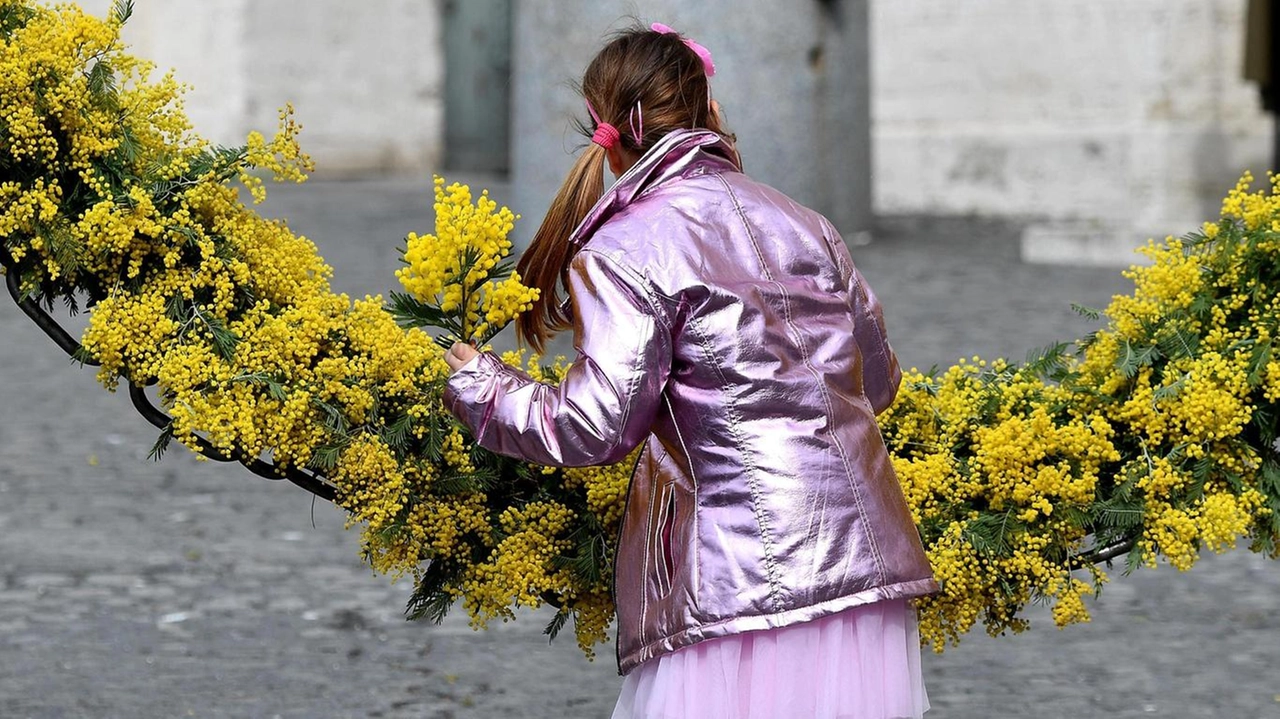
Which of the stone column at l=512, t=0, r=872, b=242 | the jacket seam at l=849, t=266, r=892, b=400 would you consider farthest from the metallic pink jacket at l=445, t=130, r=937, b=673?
the stone column at l=512, t=0, r=872, b=242

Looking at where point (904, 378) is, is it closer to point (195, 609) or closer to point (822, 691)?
point (822, 691)

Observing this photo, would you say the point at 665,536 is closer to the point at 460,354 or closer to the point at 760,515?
the point at 760,515

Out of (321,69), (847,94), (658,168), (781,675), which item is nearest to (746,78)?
(847,94)

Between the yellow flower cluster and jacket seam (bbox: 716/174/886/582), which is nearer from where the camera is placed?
jacket seam (bbox: 716/174/886/582)

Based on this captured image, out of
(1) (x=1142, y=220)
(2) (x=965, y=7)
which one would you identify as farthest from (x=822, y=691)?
(2) (x=965, y=7)

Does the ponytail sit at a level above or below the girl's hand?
above

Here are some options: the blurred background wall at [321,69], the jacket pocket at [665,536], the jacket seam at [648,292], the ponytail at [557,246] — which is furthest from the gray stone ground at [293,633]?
the blurred background wall at [321,69]

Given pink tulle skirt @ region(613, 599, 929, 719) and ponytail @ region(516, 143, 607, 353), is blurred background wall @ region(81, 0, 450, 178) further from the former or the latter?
pink tulle skirt @ region(613, 599, 929, 719)

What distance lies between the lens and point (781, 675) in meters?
2.66

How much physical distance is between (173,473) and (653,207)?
468 centimetres

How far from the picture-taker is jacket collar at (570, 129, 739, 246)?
2758 millimetres

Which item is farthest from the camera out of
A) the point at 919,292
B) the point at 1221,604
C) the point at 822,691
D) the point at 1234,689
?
the point at 919,292

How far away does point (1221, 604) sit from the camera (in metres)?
5.38

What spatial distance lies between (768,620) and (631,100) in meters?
0.81
